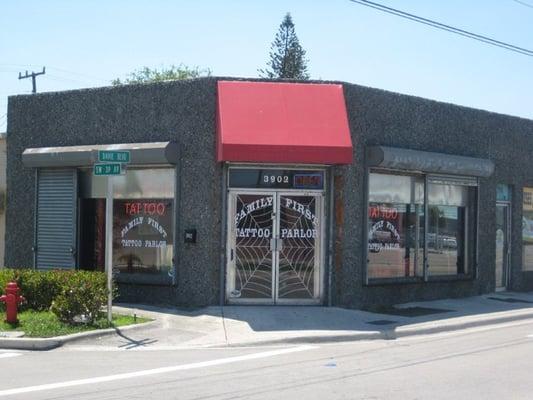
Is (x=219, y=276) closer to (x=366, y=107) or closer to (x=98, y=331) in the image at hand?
(x=98, y=331)

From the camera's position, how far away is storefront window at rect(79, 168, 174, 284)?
585 inches

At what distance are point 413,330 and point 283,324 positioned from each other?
2329mm

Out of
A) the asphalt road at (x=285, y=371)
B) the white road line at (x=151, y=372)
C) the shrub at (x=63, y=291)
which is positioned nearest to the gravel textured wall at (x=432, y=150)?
the asphalt road at (x=285, y=371)

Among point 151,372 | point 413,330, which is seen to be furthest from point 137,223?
point 151,372

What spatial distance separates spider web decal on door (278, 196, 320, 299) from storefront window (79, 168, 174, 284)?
2381 mm

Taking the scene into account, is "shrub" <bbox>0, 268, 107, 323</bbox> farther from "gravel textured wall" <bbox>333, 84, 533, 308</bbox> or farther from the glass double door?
"gravel textured wall" <bbox>333, 84, 533, 308</bbox>

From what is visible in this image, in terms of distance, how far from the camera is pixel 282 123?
1374cm

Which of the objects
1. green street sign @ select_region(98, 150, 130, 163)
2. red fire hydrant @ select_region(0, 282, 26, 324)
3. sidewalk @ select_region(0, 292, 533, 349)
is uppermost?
green street sign @ select_region(98, 150, 130, 163)

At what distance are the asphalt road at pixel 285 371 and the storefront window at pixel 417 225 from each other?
409 centimetres

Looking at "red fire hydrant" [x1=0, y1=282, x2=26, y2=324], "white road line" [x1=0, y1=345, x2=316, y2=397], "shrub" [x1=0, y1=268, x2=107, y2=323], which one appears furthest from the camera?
"shrub" [x1=0, y1=268, x2=107, y2=323]

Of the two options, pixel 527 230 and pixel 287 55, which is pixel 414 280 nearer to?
pixel 527 230

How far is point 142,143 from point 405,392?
8.93 metres

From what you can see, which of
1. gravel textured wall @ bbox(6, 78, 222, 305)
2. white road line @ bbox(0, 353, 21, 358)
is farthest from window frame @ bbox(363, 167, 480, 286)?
white road line @ bbox(0, 353, 21, 358)

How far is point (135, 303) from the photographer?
1502 centimetres
